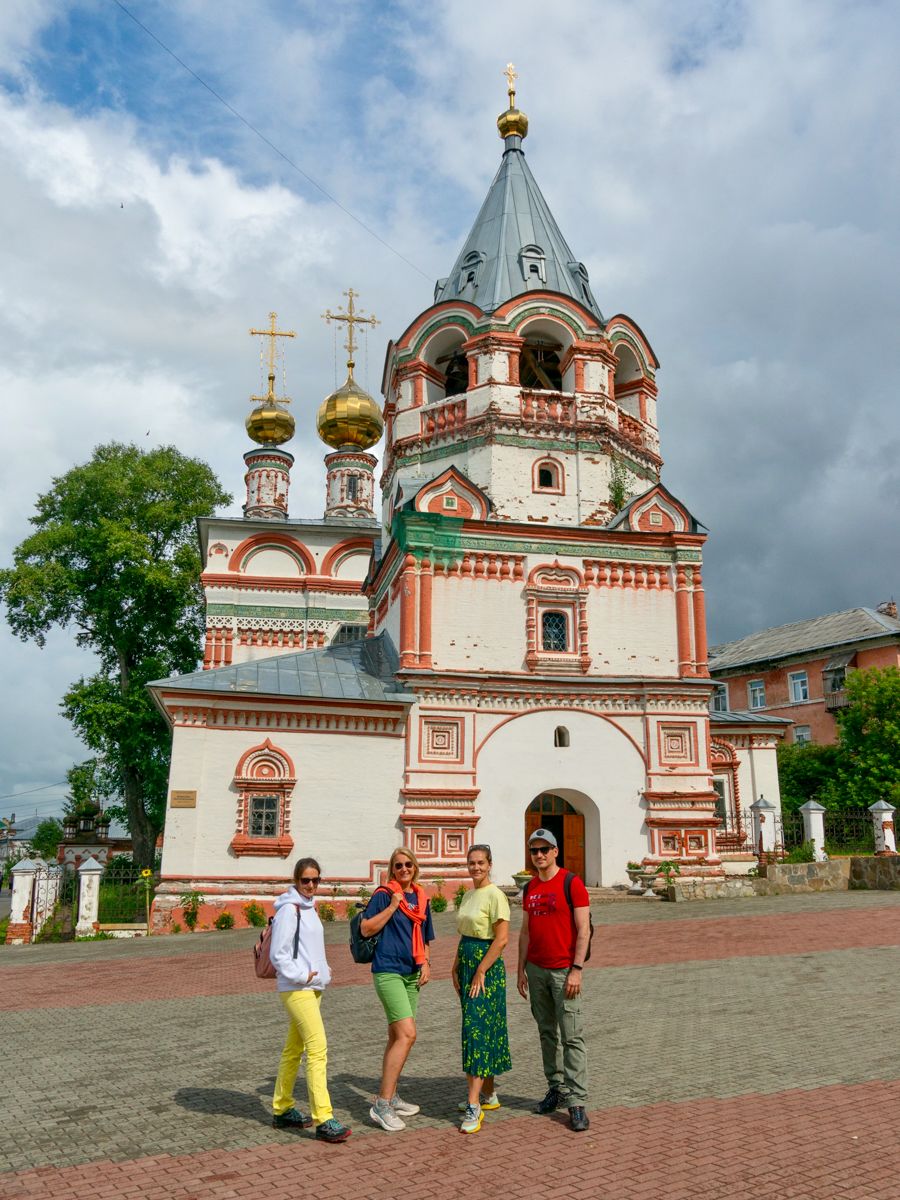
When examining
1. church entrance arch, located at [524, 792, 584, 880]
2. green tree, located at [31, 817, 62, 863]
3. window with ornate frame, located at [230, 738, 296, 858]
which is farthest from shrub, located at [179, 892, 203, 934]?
green tree, located at [31, 817, 62, 863]

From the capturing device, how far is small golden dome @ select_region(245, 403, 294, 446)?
109ft

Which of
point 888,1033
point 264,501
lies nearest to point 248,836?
point 888,1033

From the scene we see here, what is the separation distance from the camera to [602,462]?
19.1m

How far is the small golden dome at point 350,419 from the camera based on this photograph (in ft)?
108

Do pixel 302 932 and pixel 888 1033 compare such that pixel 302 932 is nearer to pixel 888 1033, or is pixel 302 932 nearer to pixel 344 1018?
pixel 344 1018

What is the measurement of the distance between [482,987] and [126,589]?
22.7 metres

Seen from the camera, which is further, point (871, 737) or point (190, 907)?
point (871, 737)

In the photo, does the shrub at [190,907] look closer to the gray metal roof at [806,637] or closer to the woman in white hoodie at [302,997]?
the woman in white hoodie at [302,997]

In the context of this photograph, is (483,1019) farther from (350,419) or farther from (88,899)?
(350,419)

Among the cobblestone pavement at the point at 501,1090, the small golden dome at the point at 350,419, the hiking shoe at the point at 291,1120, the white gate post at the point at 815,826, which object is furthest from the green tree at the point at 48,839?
the hiking shoe at the point at 291,1120

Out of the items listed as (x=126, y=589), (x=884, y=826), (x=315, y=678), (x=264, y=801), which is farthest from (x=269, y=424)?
(x=884, y=826)

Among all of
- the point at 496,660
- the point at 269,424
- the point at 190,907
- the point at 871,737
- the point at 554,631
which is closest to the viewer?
the point at 190,907

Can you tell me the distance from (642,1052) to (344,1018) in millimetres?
2627

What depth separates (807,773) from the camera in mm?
31656
